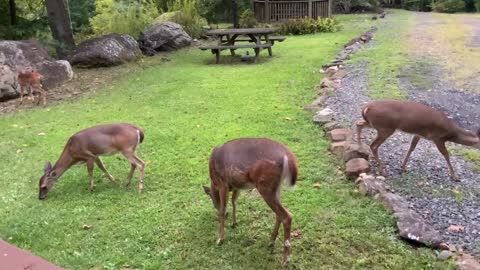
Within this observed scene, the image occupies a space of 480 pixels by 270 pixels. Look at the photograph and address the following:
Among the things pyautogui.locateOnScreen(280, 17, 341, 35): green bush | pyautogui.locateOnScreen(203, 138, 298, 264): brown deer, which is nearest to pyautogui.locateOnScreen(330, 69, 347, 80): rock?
pyautogui.locateOnScreen(203, 138, 298, 264): brown deer

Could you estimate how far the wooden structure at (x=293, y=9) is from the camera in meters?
24.0

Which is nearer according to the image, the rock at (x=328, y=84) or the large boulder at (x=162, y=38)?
the rock at (x=328, y=84)

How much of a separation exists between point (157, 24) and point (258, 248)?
48.5ft

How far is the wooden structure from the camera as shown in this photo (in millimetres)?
24031

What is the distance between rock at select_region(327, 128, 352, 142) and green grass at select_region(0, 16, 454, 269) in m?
0.17

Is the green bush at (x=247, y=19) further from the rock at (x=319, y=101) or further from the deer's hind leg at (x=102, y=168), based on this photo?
the deer's hind leg at (x=102, y=168)

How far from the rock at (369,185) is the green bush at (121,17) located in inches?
570

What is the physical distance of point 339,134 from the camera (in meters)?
7.39

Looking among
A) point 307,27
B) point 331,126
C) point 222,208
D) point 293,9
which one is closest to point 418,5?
point 293,9

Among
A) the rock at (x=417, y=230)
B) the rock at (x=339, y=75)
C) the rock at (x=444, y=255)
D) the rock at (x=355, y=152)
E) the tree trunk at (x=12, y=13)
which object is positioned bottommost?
the rock at (x=444, y=255)

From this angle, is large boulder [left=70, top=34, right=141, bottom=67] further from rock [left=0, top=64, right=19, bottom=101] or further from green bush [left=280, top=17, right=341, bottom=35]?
green bush [left=280, top=17, right=341, bottom=35]

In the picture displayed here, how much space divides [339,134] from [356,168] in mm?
1335

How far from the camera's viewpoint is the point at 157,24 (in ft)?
60.8

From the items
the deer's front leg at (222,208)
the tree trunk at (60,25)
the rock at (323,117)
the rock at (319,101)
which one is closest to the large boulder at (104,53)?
the tree trunk at (60,25)
